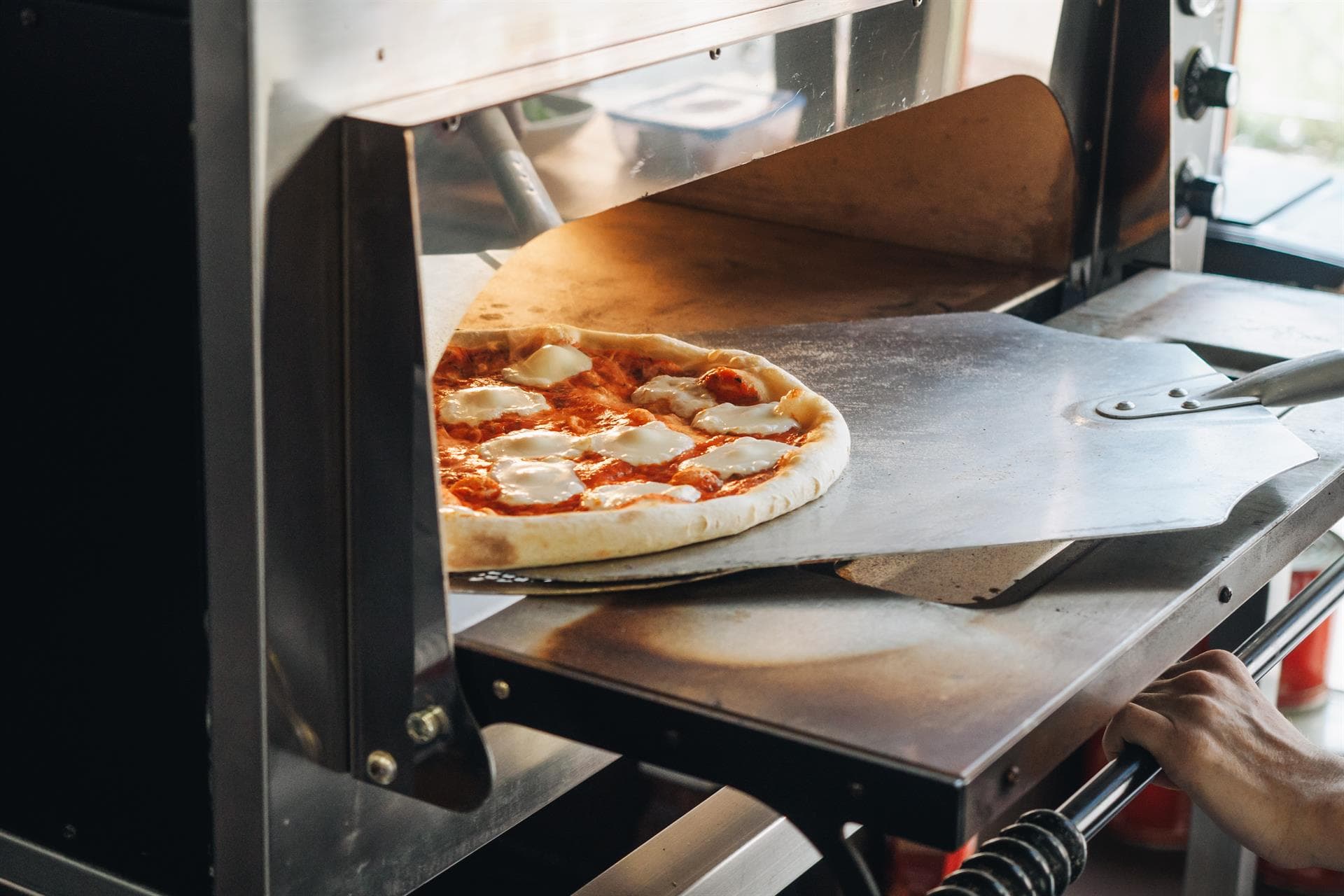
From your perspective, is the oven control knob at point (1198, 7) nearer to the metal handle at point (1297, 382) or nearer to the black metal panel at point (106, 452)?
the metal handle at point (1297, 382)

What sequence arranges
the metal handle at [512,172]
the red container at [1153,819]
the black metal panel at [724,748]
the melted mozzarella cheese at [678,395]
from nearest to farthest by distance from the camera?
the black metal panel at [724,748], the metal handle at [512,172], the melted mozzarella cheese at [678,395], the red container at [1153,819]

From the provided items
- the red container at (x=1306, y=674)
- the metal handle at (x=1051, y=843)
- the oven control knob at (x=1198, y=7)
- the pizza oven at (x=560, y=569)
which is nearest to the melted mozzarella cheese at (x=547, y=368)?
the pizza oven at (x=560, y=569)

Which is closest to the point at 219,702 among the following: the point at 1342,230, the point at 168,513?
the point at 168,513

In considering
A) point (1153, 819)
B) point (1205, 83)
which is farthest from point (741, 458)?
point (1153, 819)

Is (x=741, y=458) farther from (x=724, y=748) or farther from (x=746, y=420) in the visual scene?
(x=724, y=748)

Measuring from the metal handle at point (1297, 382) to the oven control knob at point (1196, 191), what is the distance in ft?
2.17

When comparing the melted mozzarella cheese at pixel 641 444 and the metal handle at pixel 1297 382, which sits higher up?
the metal handle at pixel 1297 382

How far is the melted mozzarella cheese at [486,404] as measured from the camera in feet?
4.60

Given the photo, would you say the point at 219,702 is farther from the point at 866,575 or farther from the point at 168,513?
the point at 866,575

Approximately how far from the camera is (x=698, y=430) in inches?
55.9

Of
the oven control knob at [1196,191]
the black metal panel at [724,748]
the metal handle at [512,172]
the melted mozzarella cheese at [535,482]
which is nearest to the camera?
the black metal panel at [724,748]

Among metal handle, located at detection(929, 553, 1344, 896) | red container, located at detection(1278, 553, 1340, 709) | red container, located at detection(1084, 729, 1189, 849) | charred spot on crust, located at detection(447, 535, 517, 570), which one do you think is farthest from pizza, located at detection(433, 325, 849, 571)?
red container, located at detection(1278, 553, 1340, 709)

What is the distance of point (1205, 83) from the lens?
1.93 metres

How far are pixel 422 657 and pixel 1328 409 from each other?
94 cm
